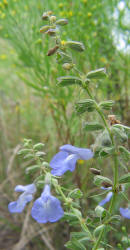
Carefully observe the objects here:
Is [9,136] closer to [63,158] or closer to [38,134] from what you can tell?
[38,134]

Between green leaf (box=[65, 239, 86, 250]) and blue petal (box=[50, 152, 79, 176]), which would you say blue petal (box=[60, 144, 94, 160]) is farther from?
green leaf (box=[65, 239, 86, 250])

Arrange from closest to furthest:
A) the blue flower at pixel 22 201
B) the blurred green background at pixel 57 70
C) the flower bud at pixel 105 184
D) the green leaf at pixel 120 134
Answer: the green leaf at pixel 120 134 → the flower bud at pixel 105 184 → the blue flower at pixel 22 201 → the blurred green background at pixel 57 70

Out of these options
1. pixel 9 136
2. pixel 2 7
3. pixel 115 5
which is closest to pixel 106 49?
pixel 115 5

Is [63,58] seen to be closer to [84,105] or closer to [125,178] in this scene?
[84,105]

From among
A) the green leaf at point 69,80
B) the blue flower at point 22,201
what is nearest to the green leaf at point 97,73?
the green leaf at point 69,80

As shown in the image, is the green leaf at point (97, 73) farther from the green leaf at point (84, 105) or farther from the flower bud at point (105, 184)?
the flower bud at point (105, 184)

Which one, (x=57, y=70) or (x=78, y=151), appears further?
(x=57, y=70)

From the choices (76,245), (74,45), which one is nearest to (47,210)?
(76,245)
